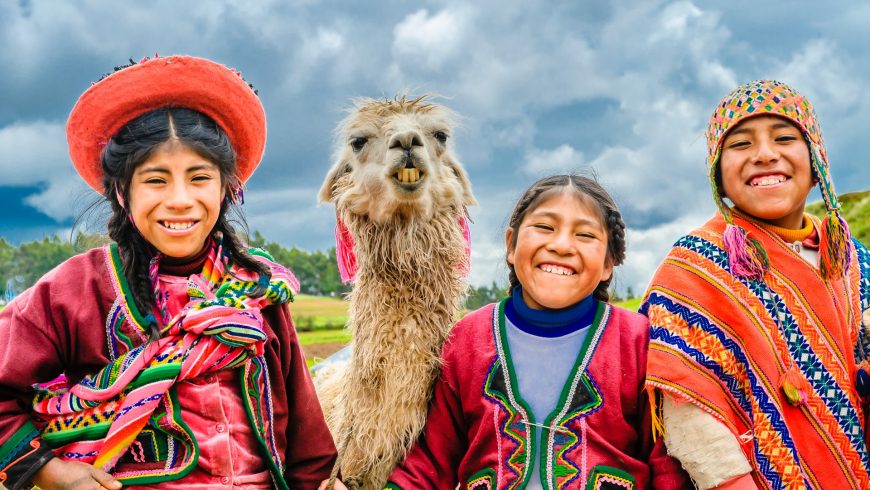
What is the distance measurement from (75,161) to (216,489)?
133cm

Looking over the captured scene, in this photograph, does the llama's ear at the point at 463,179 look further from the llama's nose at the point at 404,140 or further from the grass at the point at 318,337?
the grass at the point at 318,337

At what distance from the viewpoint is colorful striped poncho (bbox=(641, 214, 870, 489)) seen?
2756 millimetres

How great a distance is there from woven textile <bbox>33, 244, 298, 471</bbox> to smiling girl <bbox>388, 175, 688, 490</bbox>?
2.74 feet

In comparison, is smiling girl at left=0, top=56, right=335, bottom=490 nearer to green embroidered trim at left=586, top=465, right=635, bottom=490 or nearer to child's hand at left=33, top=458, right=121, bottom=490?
child's hand at left=33, top=458, right=121, bottom=490

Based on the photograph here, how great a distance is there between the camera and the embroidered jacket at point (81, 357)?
94.4 inches

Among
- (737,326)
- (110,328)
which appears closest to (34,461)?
(110,328)

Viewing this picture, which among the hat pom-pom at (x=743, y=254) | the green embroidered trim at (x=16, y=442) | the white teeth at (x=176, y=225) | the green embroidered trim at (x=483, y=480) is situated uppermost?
the white teeth at (x=176, y=225)

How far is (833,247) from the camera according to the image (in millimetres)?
3020

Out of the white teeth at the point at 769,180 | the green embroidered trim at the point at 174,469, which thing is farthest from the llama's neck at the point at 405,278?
the white teeth at the point at 769,180

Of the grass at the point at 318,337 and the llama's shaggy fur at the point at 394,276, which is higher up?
the grass at the point at 318,337

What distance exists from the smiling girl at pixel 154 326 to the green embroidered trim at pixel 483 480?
2.30 feet

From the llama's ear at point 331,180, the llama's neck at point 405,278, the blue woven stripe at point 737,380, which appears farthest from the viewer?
the llama's ear at point 331,180

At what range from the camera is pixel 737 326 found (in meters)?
2.80

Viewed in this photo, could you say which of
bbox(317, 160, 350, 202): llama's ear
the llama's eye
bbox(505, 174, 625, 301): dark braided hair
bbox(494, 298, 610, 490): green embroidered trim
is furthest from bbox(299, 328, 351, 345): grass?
bbox(494, 298, 610, 490): green embroidered trim
